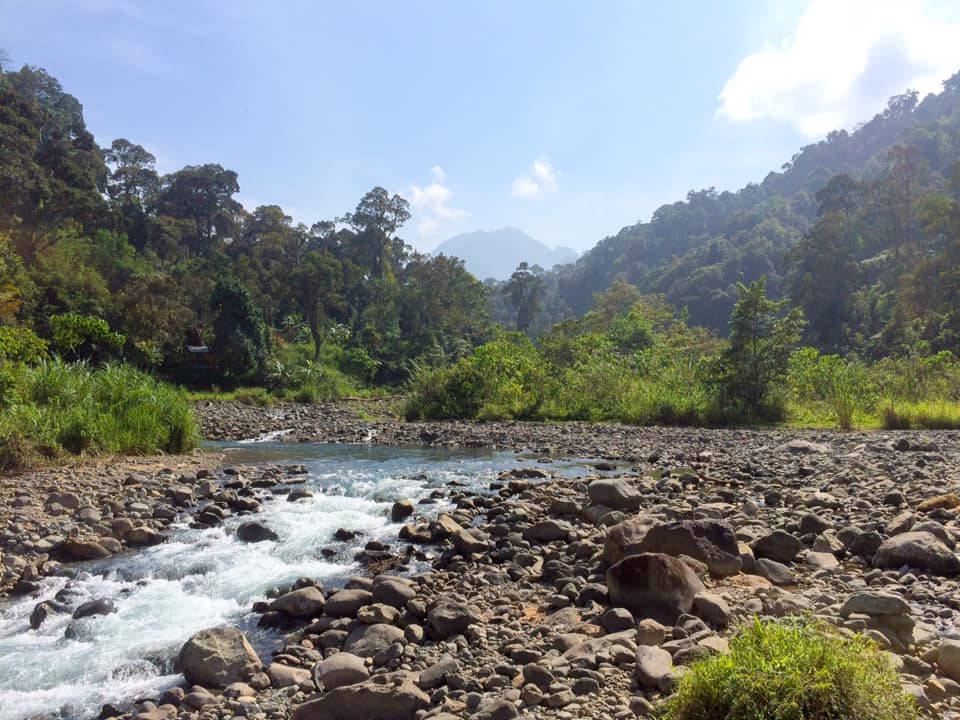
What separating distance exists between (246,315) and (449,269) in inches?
809

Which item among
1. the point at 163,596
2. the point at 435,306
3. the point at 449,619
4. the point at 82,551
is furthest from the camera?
the point at 435,306

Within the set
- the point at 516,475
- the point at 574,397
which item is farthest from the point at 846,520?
the point at 574,397

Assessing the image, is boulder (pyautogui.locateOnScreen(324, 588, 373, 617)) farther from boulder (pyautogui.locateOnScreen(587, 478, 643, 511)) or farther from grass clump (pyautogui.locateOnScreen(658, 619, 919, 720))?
boulder (pyautogui.locateOnScreen(587, 478, 643, 511))

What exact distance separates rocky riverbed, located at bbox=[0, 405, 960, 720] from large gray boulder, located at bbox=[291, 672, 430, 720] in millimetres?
10

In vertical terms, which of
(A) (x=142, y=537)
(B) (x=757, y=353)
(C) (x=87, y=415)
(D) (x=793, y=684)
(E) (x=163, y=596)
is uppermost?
(B) (x=757, y=353)

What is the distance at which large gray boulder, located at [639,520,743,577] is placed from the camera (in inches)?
225

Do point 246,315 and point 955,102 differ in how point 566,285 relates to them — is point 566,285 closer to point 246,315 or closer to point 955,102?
point 955,102

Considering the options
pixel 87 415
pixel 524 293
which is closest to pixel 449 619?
pixel 87 415

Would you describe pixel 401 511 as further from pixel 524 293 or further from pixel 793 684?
pixel 524 293

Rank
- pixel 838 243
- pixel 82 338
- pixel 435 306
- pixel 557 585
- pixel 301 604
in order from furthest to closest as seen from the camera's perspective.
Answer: pixel 435 306 → pixel 838 243 → pixel 82 338 → pixel 557 585 → pixel 301 604

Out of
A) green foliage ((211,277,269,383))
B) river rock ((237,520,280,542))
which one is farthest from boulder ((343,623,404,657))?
green foliage ((211,277,269,383))

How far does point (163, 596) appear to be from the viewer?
6449 mm

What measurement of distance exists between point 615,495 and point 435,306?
45964 mm

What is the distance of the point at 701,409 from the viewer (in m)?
20.3
